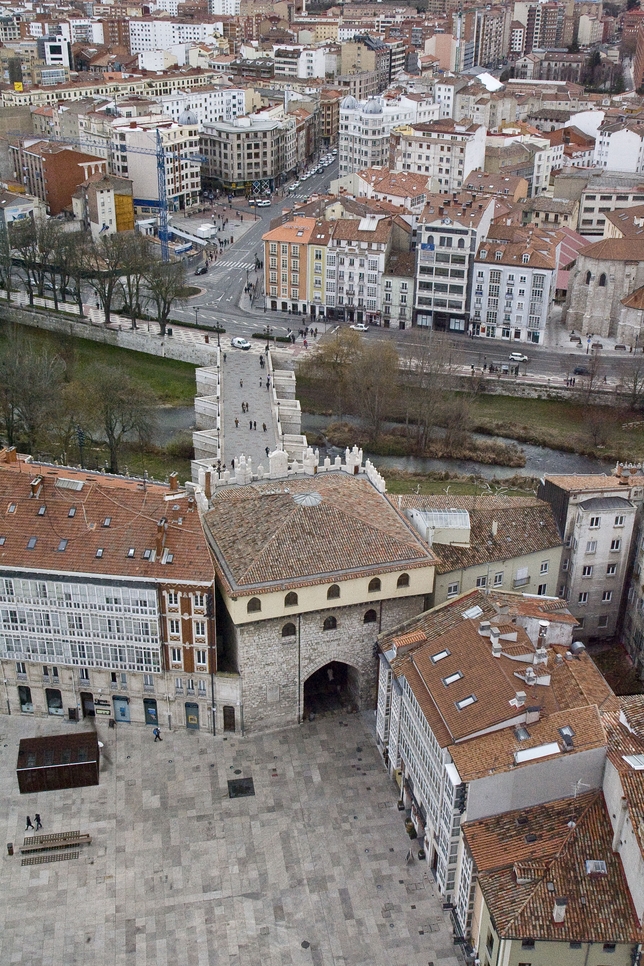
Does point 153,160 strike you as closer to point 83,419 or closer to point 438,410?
point 438,410

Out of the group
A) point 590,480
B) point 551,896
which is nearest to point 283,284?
point 590,480

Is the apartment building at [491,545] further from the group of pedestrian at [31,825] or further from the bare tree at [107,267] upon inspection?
the bare tree at [107,267]

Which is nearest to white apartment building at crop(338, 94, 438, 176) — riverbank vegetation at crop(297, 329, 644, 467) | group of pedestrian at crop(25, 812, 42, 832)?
riverbank vegetation at crop(297, 329, 644, 467)

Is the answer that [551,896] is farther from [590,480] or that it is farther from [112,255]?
[112,255]

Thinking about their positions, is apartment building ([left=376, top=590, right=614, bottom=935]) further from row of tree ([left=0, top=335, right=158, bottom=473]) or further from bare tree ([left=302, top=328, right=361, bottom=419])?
bare tree ([left=302, top=328, right=361, bottom=419])

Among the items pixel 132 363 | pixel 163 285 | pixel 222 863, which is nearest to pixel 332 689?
pixel 222 863
